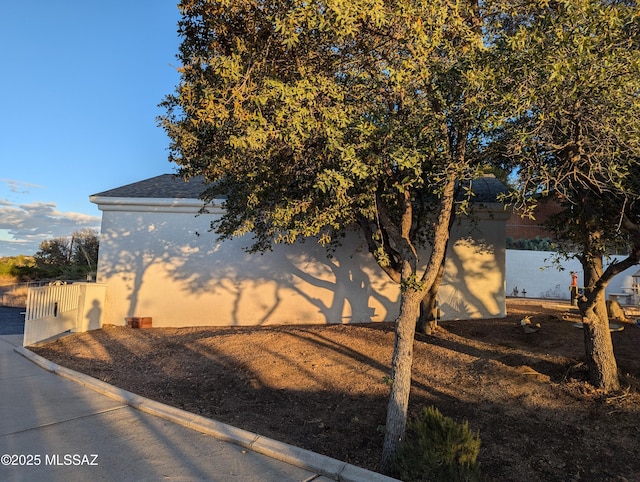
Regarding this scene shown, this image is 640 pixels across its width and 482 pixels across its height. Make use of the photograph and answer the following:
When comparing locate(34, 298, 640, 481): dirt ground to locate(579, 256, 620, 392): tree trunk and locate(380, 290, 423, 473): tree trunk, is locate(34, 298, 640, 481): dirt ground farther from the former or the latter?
locate(380, 290, 423, 473): tree trunk

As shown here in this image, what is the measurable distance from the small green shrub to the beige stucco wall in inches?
334

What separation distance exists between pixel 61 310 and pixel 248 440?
909 centimetres

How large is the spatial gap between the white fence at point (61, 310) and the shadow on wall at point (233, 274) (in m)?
0.83

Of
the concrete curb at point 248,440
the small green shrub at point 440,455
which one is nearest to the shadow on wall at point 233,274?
the concrete curb at point 248,440

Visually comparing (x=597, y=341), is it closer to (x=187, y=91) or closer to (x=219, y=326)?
(x=187, y=91)

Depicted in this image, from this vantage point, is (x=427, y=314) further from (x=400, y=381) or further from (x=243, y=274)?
(x=243, y=274)

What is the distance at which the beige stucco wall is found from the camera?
1244 centimetres

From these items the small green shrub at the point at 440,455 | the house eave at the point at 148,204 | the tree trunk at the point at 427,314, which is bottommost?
the small green shrub at the point at 440,455

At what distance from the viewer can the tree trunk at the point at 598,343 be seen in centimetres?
591

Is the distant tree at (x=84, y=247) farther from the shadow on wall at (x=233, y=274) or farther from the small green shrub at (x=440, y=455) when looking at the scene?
the small green shrub at (x=440, y=455)

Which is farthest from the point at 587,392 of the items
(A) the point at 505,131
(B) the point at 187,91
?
(B) the point at 187,91

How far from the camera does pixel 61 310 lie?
11273 millimetres

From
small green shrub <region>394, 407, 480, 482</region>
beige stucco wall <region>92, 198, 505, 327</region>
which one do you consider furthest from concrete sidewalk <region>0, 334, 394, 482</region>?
beige stucco wall <region>92, 198, 505, 327</region>

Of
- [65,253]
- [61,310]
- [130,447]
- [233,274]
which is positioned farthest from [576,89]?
[65,253]
